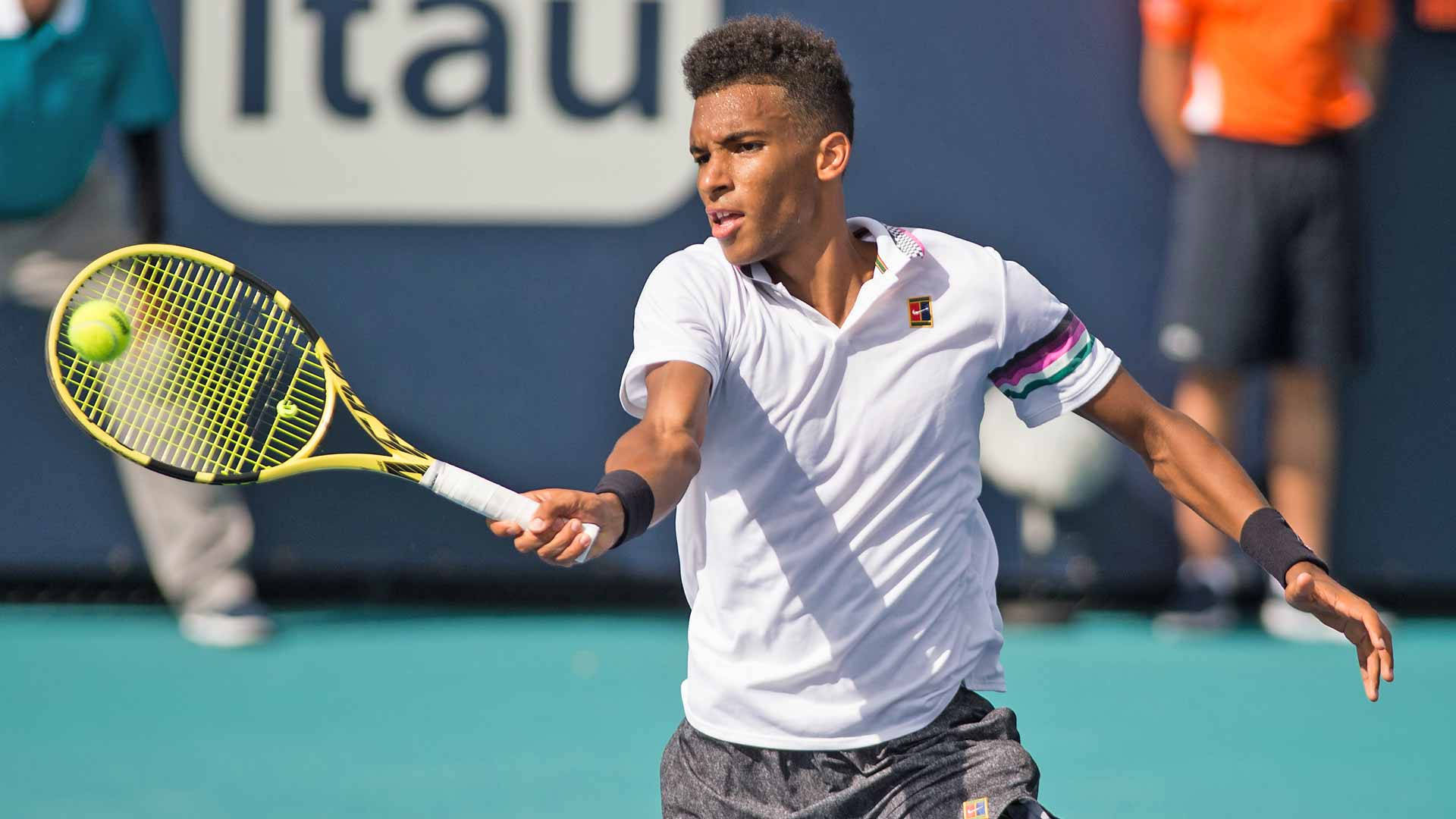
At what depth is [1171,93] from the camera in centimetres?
628

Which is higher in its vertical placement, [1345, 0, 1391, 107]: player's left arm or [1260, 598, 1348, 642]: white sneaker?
[1345, 0, 1391, 107]: player's left arm

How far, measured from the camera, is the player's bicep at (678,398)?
281 centimetres

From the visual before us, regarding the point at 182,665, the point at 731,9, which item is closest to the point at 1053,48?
the point at 731,9

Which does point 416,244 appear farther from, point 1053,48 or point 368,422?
point 368,422

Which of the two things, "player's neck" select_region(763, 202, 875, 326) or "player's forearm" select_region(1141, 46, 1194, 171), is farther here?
"player's forearm" select_region(1141, 46, 1194, 171)

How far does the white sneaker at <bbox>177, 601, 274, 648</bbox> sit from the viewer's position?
6152mm

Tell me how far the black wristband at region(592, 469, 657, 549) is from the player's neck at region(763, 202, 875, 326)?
22.0 inches

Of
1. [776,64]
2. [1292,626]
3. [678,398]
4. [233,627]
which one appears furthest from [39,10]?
[1292,626]

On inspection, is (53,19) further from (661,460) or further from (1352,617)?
(1352,617)

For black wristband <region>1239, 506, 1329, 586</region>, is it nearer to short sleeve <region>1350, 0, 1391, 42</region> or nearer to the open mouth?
the open mouth

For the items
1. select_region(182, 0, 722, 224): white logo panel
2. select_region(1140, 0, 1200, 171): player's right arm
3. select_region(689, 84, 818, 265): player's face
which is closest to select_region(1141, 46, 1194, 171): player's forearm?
select_region(1140, 0, 1200, 171): player's right arm

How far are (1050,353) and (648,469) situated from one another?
823 millimetres

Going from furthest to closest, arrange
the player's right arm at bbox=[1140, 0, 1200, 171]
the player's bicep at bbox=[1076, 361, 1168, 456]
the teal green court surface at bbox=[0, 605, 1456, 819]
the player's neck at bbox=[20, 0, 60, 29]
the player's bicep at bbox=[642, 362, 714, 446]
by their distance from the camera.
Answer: the player's right arm at bbox=[1140, 0, 1200, 171], the player's neck at bbox=[20, 0, 60, 29], the teal green court surface at bbox=[0, 605, 1456, 819], the player's bicep at bbox=[1076, 361, 1168, 456], the player's bicep at bbox=[642, 362, 714, 446]

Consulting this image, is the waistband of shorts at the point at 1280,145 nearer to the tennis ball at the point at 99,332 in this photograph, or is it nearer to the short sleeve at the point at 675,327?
the short sleeve at the point at 675,327
